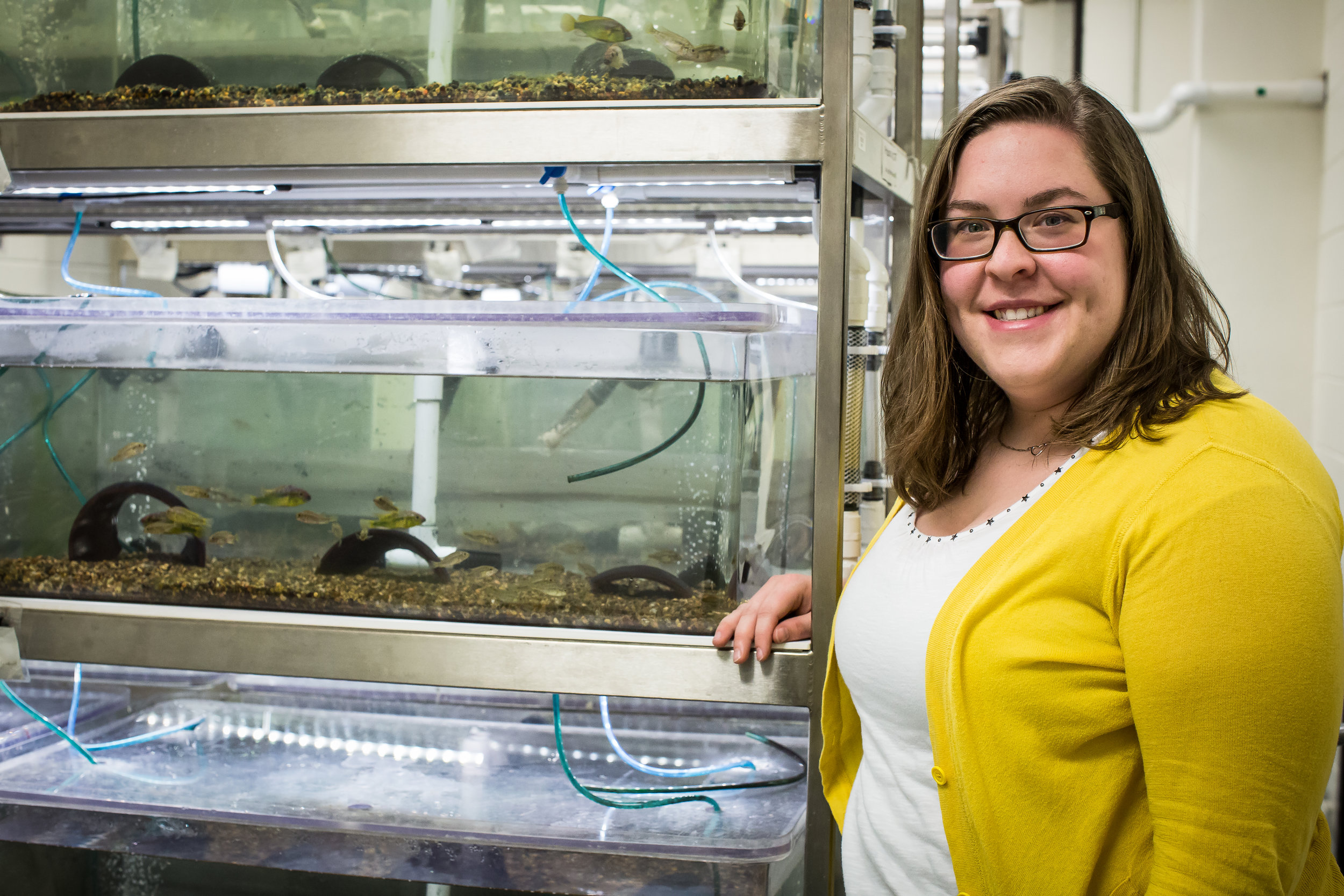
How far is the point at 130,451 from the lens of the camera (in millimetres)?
1438

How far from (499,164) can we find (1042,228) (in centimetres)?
63

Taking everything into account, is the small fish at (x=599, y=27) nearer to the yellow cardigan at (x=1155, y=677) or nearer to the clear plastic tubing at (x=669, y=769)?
the yellow cardigan at (x=1155, y=677)

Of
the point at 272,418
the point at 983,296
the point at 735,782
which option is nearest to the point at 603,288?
the point at 272,418

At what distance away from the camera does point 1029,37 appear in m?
3.47

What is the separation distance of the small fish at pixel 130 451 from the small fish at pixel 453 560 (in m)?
0.56

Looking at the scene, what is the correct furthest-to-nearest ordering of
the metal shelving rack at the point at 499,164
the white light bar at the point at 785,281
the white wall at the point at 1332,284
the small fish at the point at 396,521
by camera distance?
1. the white light bar at the point at 785,281
2. the white wall at the point at 1332,284
3. the small fish at the point at 396,521
4. the metal shelving rack at the point at 499,164

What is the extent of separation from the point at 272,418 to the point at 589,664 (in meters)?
0.65

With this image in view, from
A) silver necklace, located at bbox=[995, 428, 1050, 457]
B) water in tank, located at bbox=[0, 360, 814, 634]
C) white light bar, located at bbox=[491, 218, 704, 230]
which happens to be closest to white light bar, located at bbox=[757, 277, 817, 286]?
white light bar, located at bbox=[491, 218, 704, 230]

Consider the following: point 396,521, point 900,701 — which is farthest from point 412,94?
point 900,701

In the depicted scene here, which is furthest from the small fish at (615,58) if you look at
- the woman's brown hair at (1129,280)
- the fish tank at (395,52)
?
the woman's brown hair at (1129,280)

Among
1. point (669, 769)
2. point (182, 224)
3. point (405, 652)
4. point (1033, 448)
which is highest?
point (182, 224)

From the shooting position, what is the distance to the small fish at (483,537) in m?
1.27

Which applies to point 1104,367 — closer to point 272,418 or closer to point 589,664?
point 589,664

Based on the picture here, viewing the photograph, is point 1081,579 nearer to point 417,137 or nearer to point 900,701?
point 900,701
